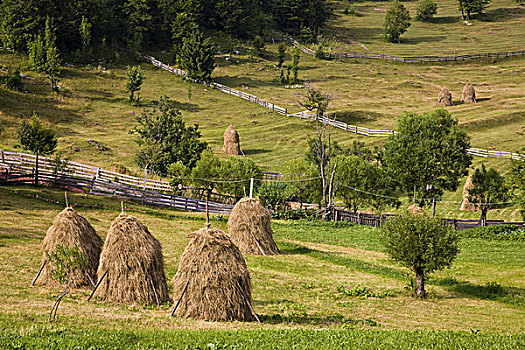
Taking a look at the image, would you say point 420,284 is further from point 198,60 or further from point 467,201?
point 198,60

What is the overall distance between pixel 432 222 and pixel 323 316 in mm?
8231

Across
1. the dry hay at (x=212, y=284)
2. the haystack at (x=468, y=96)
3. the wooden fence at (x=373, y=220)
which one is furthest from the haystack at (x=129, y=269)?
the haystack at (x=468, y=96)

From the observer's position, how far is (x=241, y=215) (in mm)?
30234

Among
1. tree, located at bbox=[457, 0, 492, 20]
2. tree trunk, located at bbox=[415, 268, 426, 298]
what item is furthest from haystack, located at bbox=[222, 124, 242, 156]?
tree, located at bbox=[457, 0, 492, 20]

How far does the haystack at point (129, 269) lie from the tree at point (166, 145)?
38.6 m

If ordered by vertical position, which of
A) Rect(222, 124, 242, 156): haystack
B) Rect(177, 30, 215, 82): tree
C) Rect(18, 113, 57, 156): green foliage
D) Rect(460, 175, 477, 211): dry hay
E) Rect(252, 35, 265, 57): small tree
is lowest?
Rect(460, 175, 477, 211): dry hay

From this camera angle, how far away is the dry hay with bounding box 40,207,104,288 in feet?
61.8

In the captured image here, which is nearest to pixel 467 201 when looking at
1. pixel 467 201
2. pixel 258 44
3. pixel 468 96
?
pixel 467 201

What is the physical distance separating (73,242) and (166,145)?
1553 inches

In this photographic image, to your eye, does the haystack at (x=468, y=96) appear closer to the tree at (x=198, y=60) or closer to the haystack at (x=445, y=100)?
the haystack at (x=445, y=100)

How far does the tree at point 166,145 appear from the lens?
56.8 m

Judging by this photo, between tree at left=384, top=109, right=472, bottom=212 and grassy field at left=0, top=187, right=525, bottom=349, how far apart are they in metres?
14.6

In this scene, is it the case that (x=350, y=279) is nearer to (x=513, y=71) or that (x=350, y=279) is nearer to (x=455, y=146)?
(x=455, y=146)

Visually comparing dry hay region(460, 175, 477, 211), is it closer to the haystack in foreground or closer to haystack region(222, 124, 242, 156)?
the haystack in foreground
